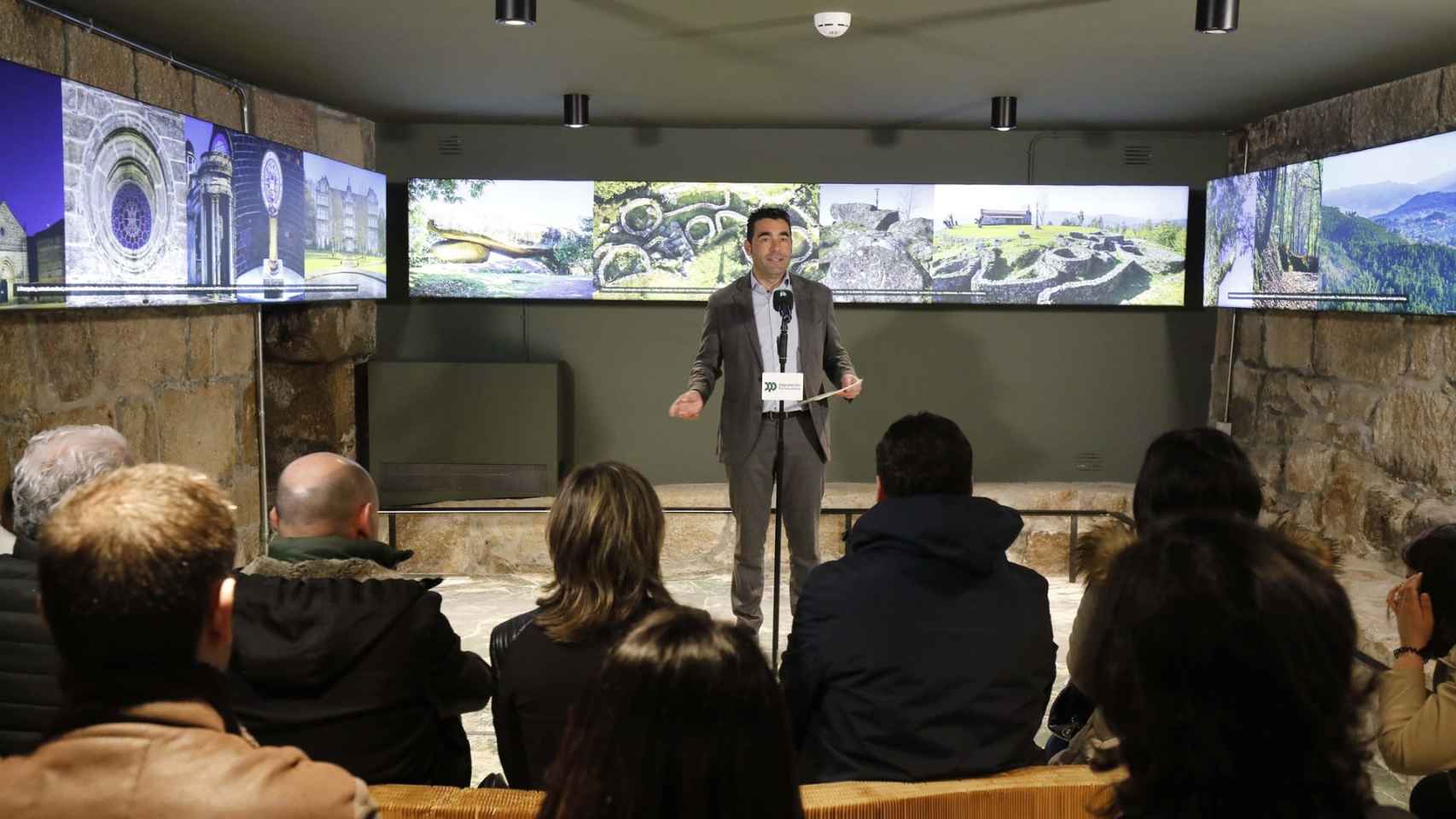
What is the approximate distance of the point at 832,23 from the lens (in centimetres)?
358

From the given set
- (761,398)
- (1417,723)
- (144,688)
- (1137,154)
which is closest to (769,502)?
(761,398)

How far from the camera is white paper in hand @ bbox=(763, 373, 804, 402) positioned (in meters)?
3.59

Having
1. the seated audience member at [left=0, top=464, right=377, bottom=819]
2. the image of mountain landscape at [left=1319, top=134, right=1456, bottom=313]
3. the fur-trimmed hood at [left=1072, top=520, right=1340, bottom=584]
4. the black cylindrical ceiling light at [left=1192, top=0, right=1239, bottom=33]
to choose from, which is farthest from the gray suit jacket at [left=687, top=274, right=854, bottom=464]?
the seated audience member at [left=0, top=464, right=377, bottom=819]

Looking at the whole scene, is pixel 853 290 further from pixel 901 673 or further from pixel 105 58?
pixel 901 673

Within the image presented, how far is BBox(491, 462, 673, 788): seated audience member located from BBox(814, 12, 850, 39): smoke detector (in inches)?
84.5

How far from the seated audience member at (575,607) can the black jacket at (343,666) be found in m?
0.12

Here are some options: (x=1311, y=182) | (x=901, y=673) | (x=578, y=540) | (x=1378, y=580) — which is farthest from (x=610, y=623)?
(x=1311, y=182)

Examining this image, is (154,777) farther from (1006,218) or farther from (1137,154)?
(1137,154)

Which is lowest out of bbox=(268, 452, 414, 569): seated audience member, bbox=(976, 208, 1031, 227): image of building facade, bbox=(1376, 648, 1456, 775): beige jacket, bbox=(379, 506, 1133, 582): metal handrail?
bbox=(379, 506, 1133, 582): metal handrail

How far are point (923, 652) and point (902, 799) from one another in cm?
23

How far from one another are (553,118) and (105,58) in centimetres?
242

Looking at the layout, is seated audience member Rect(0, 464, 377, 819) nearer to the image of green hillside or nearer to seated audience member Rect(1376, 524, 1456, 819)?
seated audience member Rect(1376, 524, 1456, 819)

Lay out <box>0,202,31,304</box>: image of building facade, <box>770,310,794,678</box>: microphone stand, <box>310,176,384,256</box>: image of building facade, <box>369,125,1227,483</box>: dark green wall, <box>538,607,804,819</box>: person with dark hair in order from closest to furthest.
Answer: <box>538,607,804,819</box>: person with dark hair → <box>0,202,31,304</box>: image of building facade → <box>770,310,794,678</box>: microphone stand → <box>310,176,384,256</box>: image of building facade → <box>369,125,1227,483</box>: dark green wall

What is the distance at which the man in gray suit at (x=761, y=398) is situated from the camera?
3.81m
